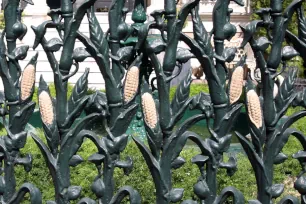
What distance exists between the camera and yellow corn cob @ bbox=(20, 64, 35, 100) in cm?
213

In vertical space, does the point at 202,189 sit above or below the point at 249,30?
below

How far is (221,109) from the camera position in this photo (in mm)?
2113

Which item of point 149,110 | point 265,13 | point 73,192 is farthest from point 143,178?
point 265,13

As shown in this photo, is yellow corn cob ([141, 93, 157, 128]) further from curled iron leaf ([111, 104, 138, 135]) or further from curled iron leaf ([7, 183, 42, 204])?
curled iron leaf ([7, 183, 42, 204])

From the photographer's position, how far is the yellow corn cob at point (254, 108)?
2.09 meters

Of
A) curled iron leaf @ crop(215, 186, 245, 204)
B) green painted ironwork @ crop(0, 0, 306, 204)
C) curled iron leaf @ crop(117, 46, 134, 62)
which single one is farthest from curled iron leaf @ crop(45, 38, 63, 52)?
curled iron leaf @ crop(215, 186, 245, 204)

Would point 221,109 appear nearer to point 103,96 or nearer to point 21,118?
point 103,96

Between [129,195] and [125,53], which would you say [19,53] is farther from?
[129,195]

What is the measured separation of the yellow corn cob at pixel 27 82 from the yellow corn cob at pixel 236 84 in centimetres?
75

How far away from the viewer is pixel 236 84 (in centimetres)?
210

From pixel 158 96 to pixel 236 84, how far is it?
0.29 meters

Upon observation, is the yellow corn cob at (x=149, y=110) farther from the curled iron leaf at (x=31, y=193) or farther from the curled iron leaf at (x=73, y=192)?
the curled iron leaf at (x=31, y=193)

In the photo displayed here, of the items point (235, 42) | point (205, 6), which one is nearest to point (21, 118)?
point (235, 42)

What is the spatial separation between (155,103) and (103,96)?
0.20 m
